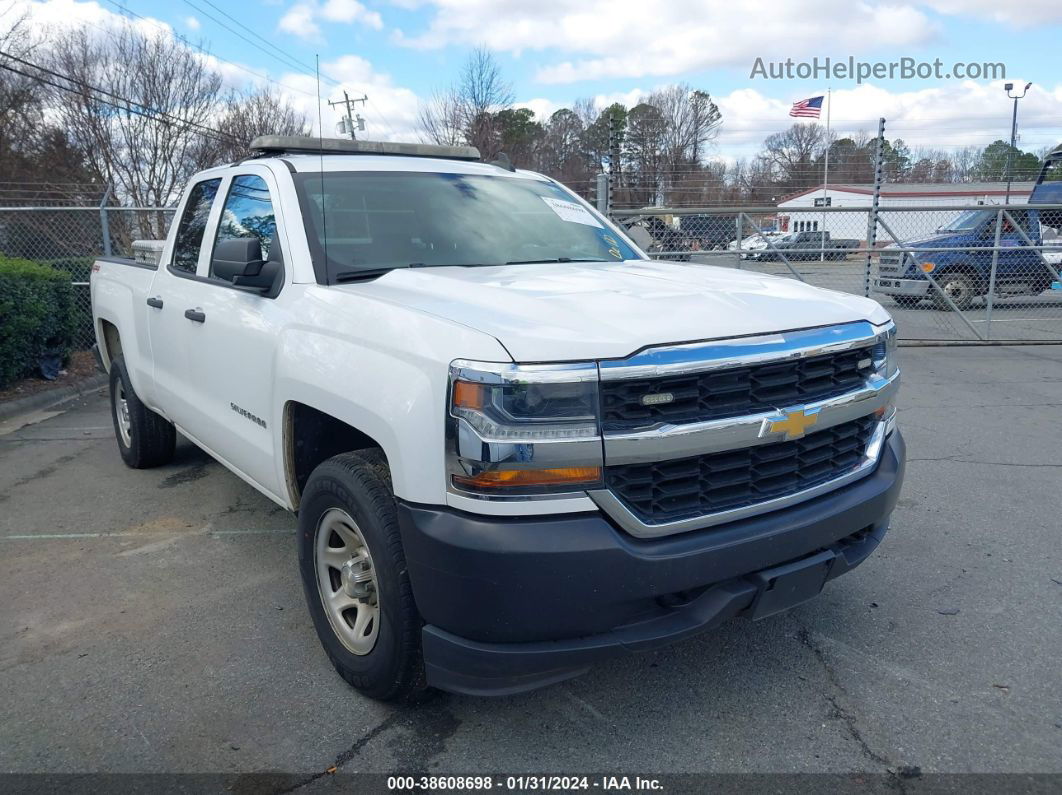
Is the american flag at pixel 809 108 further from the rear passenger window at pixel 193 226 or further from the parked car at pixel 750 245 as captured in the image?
the rear passenger window at pixel 193 226

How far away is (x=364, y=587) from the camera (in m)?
2.80

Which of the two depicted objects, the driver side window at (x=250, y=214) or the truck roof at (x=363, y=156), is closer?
the driver side window at (x=250, y=214)

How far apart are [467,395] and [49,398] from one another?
786 cm

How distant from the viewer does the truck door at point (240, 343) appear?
331 cm

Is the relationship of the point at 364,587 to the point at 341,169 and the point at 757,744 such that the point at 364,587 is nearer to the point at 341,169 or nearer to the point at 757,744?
the point at 757,744

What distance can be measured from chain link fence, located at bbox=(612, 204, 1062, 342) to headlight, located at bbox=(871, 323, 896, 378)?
21.3ft

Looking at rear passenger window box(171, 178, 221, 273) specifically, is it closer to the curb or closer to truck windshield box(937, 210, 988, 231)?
the curb

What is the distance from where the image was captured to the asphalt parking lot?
2.60 m

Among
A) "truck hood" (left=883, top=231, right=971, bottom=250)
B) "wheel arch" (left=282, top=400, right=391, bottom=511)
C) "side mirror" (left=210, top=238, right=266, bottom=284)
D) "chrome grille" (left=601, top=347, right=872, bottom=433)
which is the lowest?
"wheel arch" (left=282, top=400, right=391, bottom=511)

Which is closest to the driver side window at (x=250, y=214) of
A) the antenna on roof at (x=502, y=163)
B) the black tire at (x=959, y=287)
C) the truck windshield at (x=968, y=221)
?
the antenna on roof at (x=502, y=163)

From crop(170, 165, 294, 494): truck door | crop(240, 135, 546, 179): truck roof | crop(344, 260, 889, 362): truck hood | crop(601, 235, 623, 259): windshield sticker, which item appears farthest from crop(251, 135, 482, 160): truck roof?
crop(344, 260, 889, 362): truck hood

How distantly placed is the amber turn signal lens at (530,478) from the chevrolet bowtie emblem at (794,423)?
25.0 inches

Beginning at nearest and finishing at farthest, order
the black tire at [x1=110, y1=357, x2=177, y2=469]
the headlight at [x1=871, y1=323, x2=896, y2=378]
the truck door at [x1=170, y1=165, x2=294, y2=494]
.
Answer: the headlight at [x1=871, y1=323, x2=896, y2=378] < the truck door at [x1=170, y1=165, x2=294, y2=494] < the black tire at [x1=110, y1=357, x2=177, y2=469]

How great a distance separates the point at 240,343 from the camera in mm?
3531
